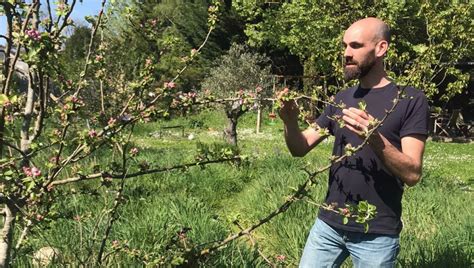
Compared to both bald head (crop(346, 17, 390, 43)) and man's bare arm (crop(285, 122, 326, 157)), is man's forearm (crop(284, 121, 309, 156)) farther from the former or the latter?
bald head (crop(346, 17, 390, 43))

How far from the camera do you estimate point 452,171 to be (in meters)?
9.93

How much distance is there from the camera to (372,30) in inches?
93.5

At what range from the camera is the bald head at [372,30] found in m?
2.37

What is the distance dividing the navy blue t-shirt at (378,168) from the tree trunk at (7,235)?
1404 millimetres

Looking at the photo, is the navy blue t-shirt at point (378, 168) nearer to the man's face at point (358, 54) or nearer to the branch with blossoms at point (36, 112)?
the man's face at point (358, 54)

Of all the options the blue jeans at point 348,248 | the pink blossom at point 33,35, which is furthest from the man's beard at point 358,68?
the pink blossom at point 33,35

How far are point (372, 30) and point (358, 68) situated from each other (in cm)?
18

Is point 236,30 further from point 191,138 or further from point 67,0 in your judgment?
point 67,0

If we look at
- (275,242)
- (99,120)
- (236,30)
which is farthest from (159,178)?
(236,30)

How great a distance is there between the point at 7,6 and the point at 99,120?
63cm

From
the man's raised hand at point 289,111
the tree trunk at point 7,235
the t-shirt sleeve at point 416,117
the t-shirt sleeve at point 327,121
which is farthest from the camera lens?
the t-shirt sleeve at point 327,121

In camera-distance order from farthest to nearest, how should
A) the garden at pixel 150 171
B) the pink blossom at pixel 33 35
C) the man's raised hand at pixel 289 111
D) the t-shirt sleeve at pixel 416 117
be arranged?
the man's raised hand at pixel 289 111, the t-shirt sleeve at pixel 416 117, the garden at pixel 150 171, the pink blossom at pixel 33 35

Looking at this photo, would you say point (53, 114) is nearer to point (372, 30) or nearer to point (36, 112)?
point (36, 112)

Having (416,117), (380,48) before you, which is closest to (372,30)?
(380,48)
